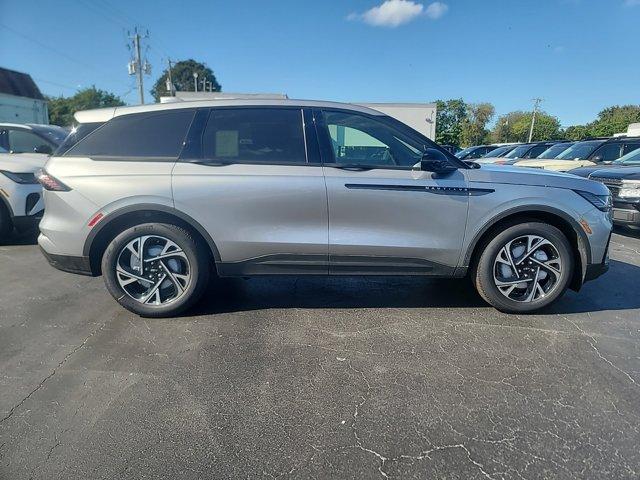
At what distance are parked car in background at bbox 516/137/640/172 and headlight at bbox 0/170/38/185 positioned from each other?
32.4ft

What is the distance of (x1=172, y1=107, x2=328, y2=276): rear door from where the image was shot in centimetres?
319

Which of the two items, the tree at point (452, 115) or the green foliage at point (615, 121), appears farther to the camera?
the tree at point (452, 115)

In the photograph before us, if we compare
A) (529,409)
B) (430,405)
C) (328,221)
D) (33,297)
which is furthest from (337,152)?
(33,297)

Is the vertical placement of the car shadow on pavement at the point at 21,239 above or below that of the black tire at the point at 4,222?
below

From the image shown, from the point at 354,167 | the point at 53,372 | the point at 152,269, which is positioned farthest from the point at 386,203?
the point at 53,372

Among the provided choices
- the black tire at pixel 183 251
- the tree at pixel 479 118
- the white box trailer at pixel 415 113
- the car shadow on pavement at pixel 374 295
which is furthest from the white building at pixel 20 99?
the tree at pixel 479 118

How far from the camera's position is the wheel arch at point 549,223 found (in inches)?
130

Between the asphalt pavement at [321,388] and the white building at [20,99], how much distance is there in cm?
5655

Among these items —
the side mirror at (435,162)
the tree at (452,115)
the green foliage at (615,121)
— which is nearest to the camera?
the side mirror at (435,162)

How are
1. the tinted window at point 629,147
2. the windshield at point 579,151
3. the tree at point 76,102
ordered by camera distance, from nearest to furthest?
the tinted window at point 629,147 → the windshield at point 579,151 → the tree at point 76,102

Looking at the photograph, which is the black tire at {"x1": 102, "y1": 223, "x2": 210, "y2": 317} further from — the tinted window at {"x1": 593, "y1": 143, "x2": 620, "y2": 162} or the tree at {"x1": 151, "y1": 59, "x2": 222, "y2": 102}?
the tree at {"x1": 151, "y1": 59, "x2": 222, "y2": 102}

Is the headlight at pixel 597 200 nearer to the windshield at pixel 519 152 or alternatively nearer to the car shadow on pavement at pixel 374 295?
the car shadow on pavement at pixel 374 295

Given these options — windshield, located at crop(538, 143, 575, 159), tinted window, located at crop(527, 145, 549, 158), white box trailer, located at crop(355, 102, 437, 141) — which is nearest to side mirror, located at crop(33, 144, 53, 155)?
white box trailer, located at crop(355, 102, 437, 141)

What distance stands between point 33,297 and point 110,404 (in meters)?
2.35
